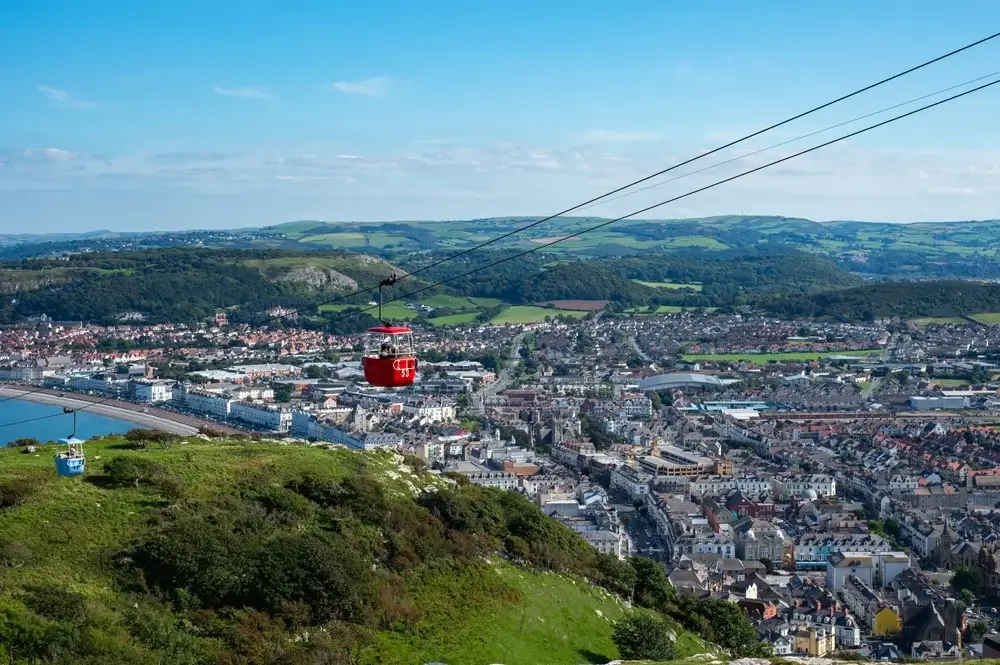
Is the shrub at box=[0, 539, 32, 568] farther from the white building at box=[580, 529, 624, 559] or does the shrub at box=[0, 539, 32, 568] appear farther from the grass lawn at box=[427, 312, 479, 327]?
the grass lawn at box=[427, 312, 479, 327]

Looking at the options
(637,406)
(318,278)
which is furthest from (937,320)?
(318,278)

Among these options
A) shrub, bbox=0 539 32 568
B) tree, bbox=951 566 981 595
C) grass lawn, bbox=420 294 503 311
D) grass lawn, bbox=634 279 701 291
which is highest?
shrub, bbox=0 539 32 568

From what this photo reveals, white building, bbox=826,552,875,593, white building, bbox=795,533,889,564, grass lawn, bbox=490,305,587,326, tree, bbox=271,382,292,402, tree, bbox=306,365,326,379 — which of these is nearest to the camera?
white building, bbox=826,552,875,593

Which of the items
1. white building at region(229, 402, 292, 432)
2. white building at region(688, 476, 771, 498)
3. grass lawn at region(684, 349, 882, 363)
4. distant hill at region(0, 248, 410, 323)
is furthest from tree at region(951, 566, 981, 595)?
distant hill at region(0, 248, 410, 323)

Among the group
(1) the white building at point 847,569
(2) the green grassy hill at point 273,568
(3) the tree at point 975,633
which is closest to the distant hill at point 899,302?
(1) the white building at point 847,569

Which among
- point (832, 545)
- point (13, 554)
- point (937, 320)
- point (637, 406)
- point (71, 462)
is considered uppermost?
point (71, 462)

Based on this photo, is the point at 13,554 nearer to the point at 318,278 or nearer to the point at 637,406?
the point at 637,406
